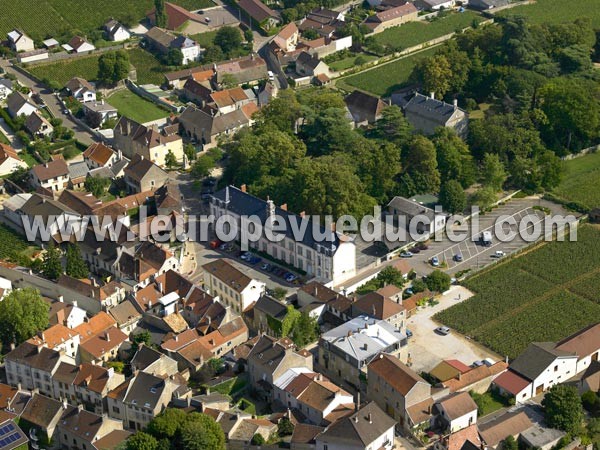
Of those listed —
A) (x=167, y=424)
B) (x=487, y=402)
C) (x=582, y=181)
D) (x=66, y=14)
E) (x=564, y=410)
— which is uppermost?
(x=167, y=424)

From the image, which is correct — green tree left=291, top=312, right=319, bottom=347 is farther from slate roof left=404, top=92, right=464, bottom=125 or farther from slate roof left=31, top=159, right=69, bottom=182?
slate roof left=404, top=92, right=464, bottom=125

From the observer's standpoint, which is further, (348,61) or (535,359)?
(348,61)

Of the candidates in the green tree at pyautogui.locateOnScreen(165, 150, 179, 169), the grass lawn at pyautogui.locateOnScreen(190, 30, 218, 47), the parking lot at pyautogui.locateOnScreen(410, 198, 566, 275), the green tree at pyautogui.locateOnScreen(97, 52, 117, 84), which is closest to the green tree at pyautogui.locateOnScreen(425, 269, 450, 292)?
the parking lot at pyautogui.locateOnScreen(410, 198, 566, 275)

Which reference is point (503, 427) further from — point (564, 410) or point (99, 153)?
point (99, 153)

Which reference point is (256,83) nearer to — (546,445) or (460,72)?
(460,72)

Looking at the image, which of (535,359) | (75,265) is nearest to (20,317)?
(75,265)
